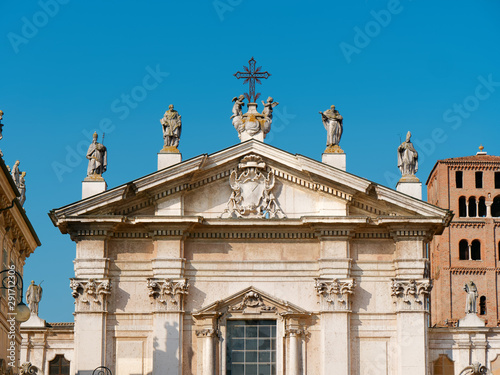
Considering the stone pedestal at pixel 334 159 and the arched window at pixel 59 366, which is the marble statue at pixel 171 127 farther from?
the arched window at pixel 59 366

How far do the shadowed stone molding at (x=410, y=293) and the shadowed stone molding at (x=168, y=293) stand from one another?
6.30 meters

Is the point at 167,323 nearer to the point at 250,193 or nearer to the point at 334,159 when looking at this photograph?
the point at 250,193

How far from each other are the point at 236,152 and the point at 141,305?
5427 mm

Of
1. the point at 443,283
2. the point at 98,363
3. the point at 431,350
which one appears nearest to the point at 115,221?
the point at 98,363

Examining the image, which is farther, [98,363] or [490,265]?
[490,265]

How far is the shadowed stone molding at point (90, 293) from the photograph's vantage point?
36.4 meters

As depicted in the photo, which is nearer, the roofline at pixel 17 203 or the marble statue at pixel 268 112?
the roofline at pixel 17 203

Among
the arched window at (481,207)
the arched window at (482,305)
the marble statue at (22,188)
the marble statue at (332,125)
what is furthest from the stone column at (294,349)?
the arched window at (481,207)

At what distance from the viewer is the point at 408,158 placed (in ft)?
124

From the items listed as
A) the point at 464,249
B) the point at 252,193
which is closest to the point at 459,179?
the point at 464,249

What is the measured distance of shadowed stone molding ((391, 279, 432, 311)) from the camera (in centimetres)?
3638

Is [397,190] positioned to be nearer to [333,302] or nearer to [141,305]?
[333,302]

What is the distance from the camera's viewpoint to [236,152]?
37250mm

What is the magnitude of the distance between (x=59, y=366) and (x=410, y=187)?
1392 centimetres
